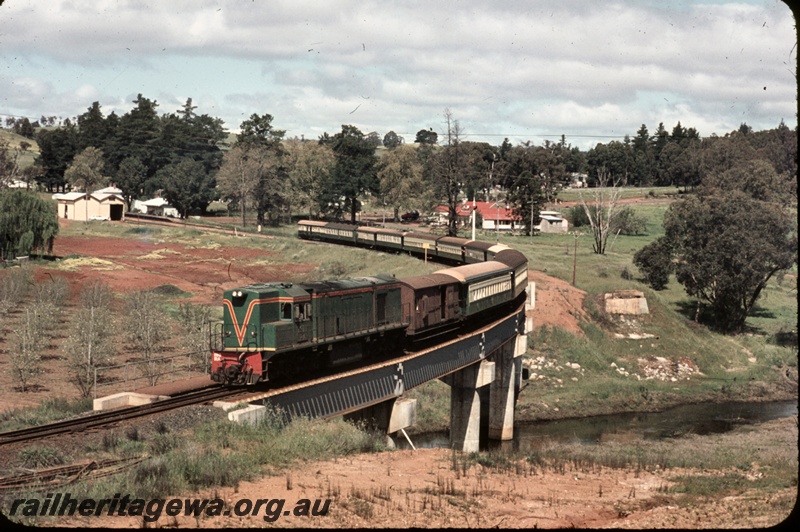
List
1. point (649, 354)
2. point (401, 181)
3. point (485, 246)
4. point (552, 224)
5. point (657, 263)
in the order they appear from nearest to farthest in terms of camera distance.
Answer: point (485, 246)
point (649, 354)
point (657, 263)
point (552, 224)
point (401, 181)

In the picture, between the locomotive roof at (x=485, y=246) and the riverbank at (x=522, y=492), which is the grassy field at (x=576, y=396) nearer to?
the riverbank at (x=522, y=492)

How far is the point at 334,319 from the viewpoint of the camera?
3178 cm

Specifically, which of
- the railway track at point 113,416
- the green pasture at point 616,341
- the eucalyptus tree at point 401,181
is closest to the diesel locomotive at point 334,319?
the railway track at point 113,416

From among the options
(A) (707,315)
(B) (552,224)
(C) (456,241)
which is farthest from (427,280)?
(B) (552,224)

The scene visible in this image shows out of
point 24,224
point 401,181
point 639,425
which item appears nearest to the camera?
point 639,425

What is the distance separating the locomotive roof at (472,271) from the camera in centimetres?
4425

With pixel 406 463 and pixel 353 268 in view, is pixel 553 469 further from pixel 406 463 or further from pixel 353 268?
pixel 353 268

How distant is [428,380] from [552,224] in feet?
340

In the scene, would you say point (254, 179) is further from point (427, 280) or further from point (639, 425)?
point (427, 280)

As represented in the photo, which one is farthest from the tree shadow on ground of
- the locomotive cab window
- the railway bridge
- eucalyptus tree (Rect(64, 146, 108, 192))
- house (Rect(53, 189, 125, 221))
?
eucalyptus tree (Rect(64, 146, 108, 192))

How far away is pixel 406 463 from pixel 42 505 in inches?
490

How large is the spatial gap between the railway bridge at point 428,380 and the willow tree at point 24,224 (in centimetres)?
4975

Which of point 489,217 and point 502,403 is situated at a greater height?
point 489,217

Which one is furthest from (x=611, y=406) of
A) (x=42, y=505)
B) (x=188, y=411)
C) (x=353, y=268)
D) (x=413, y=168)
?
(x=413, y=168)
